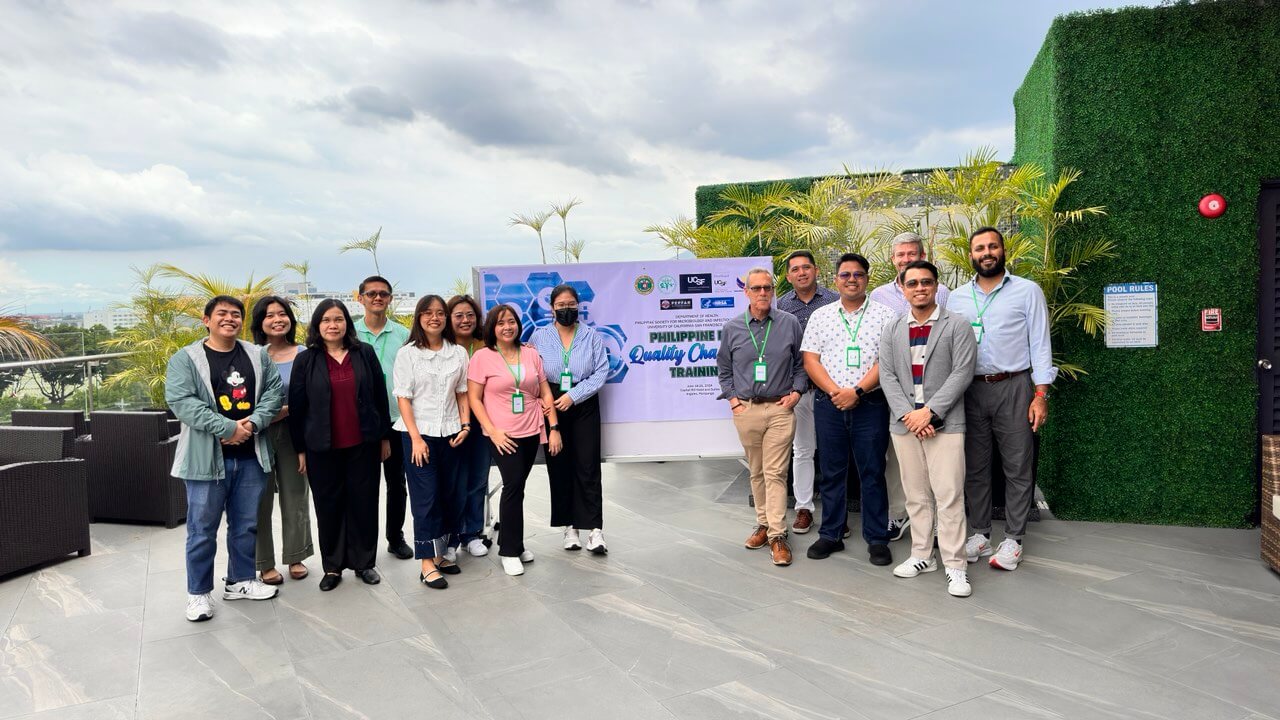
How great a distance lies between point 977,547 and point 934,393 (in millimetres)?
992

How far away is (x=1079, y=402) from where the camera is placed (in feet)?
15.3

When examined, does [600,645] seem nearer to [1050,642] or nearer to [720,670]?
[720,670]

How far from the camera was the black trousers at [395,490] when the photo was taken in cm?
425

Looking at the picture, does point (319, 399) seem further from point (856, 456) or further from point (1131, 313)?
point (1131, 313)

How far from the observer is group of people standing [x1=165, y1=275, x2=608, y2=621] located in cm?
354

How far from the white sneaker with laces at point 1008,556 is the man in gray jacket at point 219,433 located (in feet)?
12.0

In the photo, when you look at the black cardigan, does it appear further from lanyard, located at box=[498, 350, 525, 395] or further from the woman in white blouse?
lanyard, located at box=[498, 350, 525, 395]

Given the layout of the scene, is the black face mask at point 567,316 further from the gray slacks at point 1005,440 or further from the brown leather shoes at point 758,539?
the gray slacks at point 1005,440

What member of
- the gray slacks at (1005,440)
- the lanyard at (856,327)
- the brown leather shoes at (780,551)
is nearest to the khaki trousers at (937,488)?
the gray slacks at (1005,440)

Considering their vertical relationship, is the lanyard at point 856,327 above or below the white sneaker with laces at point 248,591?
above

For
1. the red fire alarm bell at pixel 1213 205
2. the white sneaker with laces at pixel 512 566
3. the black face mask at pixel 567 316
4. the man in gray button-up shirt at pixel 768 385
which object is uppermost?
the red fire alarm bell at pixel 1213 205

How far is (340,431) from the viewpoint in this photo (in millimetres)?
3775

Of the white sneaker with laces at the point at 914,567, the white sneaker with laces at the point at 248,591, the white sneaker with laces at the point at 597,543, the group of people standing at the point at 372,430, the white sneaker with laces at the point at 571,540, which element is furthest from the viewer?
the white sneaker with laces at the point at 571,540

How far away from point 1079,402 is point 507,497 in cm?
343
